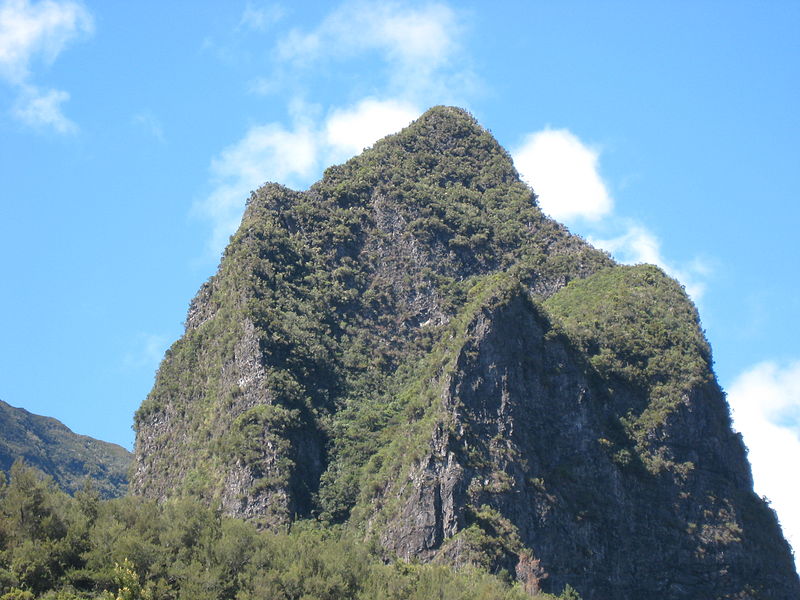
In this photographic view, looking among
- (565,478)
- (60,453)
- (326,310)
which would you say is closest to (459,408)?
(565,478)

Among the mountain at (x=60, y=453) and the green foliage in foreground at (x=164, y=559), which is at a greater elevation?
the mountain at (x=60, y=453)

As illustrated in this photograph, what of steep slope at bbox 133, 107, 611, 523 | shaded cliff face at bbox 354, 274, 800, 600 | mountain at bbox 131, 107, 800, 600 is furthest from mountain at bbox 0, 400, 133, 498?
shaded cliff face at bbox 354, 274, 800, 600

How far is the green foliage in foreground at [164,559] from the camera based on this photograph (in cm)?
5934

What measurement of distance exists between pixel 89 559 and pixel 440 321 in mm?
52164

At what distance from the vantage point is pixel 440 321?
109m

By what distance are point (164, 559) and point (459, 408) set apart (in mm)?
31471

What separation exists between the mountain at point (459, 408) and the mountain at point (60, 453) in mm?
36723

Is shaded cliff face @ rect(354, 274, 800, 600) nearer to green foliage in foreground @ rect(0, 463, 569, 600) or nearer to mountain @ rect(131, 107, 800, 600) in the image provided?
mountain @ rect(131, 107, 800, 600)

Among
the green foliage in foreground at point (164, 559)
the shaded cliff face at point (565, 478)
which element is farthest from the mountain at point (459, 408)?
→ the green foliage in foreground at point (164, 559)

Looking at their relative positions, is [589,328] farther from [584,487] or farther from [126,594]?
[126,594]

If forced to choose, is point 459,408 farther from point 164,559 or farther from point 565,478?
point 164,559

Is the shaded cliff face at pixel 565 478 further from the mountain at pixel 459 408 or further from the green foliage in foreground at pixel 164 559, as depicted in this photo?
the green foliage in foreground at pixel 164 559

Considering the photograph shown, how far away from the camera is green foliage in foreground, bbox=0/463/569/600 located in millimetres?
59344

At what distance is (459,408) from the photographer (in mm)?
89750
